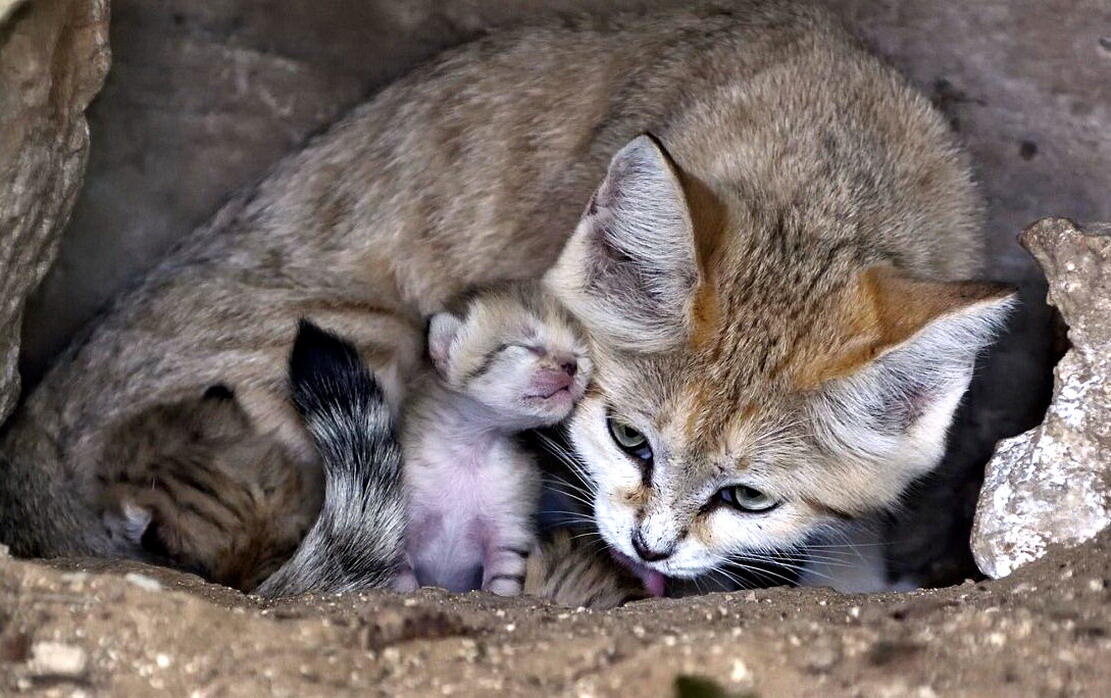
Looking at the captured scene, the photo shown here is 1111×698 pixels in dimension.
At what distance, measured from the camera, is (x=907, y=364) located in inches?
99.4

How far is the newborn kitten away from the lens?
3.05 metres

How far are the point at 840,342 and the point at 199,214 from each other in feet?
7.83

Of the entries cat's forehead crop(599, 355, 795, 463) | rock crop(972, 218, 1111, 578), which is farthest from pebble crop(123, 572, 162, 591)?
rock crop(972, 218, 1111, 578)

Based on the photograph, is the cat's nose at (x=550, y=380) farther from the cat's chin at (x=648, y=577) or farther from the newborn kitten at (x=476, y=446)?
the cat's chin at (x=648, y=577)

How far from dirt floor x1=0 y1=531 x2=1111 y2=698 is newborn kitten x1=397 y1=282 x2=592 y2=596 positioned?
0.95m

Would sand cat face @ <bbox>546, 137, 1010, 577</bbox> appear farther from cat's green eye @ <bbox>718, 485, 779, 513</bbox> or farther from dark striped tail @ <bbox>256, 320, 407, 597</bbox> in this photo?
dark striped tail @ <bbox>256, 320, 407, 597</bbox>

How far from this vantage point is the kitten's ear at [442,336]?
3160 mm

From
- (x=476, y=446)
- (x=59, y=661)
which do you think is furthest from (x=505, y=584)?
(x=59, y=661)

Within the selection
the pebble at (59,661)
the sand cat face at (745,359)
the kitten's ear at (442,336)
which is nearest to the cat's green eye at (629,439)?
the sand cat face at (745,359)

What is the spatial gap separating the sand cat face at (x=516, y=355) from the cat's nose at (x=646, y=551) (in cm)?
39

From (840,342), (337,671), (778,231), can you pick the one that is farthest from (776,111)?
(337,671)

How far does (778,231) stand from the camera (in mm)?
2715

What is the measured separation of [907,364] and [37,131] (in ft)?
6.50

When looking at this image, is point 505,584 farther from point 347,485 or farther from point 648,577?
point 347,485
